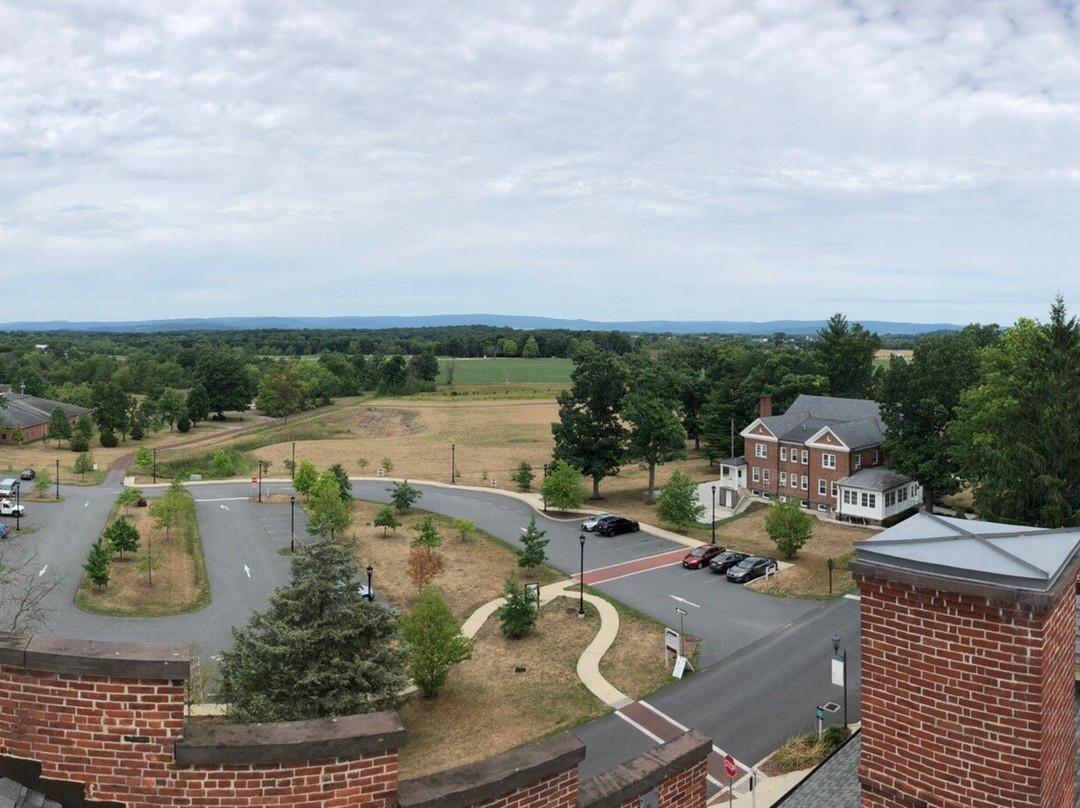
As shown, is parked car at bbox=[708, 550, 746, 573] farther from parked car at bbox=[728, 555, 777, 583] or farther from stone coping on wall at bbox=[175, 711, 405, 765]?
stone coping on wall at bbox=[175, 711, 405, 765]

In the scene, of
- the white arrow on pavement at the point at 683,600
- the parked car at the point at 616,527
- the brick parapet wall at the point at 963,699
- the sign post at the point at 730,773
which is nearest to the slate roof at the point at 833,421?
the parked car at the point at 616,527

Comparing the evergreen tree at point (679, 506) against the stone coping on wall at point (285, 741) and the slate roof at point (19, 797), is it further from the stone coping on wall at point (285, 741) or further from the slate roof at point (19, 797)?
the slate roof at point (19, 797)

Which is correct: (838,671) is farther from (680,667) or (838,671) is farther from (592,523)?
(592,523)

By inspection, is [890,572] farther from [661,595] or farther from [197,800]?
[661,595]

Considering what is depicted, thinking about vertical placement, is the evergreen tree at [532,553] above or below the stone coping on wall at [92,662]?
below

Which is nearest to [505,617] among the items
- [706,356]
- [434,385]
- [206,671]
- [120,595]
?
[206,671]

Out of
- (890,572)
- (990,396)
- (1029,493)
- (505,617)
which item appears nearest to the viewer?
(890,572)

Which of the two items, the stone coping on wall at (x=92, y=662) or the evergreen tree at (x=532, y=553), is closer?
the stone coping on wall at (x=92, y=662)
